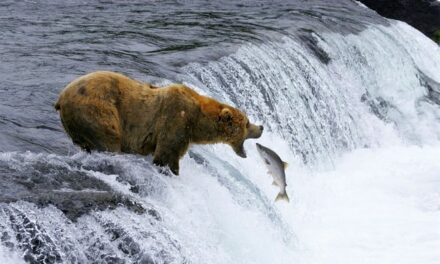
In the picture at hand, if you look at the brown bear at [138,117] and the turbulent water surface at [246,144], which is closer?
the turbulent water surface at [246,144]

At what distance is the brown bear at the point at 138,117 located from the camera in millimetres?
5520

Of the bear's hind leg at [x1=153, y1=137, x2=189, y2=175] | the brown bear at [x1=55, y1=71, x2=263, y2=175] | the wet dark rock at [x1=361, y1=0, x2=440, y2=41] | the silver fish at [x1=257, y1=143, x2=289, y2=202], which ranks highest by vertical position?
the brown bear at [x1=55, y1=71, x2=263, y2=175]

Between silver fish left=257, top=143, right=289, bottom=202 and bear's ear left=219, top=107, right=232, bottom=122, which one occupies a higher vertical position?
bear's ear left=219, top=107, right=232, bottom=122

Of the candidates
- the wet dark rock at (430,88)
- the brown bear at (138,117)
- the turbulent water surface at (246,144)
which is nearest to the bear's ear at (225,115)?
the brown bear at (138,117)

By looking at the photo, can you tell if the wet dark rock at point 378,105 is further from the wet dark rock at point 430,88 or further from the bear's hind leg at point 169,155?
the bear's hind leg at point 169,155

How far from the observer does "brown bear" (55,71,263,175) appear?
552 cm

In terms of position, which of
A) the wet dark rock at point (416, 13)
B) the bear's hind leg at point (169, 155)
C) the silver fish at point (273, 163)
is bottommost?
the wet dark rock at point (416, 13)

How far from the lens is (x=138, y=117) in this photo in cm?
580

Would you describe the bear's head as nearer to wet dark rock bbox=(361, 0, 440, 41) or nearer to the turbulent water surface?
the turbulent water surface

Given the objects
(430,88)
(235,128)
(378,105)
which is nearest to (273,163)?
(235,128)

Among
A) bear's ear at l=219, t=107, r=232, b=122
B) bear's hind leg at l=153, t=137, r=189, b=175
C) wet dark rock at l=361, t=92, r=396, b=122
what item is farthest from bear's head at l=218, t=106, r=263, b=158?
wet dark rock at l=361, t=92, r=396, b=122

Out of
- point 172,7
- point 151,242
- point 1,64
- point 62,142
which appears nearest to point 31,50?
point 1,64

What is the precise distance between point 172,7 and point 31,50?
4.98 meters

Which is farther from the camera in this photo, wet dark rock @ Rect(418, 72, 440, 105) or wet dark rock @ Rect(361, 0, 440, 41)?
wet dark rock @ Rect(361, 0, 440, 41)
